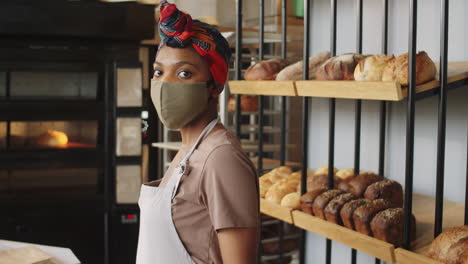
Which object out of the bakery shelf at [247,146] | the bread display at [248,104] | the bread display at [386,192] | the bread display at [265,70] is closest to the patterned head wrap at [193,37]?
the bread display at [386,192]

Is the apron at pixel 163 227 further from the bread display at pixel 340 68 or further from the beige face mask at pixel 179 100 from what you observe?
the bread display at pixel 340 68

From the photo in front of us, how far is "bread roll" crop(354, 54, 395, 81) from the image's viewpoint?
1.74m

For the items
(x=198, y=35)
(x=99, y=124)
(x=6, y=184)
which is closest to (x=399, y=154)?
(x=198, y=35)

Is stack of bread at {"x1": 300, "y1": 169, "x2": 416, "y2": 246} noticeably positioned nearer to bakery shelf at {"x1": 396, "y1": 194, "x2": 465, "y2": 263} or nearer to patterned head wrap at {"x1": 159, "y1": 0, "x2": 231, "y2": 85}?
bakery shelf at {"x1": 396, "y1": 194, "x2": 465, "y2": 263}

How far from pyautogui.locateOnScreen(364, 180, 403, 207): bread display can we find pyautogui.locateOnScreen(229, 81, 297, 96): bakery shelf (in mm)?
430

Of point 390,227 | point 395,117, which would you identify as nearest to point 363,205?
point 390,227

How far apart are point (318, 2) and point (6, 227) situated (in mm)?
2332

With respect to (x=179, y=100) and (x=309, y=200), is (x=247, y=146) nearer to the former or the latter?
(x=309, y=200)

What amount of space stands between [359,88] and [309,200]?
0.48m

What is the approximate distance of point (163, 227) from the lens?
1132mm

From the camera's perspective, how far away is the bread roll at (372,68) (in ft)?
5.72

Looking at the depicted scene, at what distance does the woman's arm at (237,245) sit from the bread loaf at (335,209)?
2.72 feet

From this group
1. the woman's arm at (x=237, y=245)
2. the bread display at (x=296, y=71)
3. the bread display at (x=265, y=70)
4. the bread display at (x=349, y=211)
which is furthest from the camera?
the bread display at (x=265, y=70)

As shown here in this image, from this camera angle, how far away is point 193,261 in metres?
1.12
